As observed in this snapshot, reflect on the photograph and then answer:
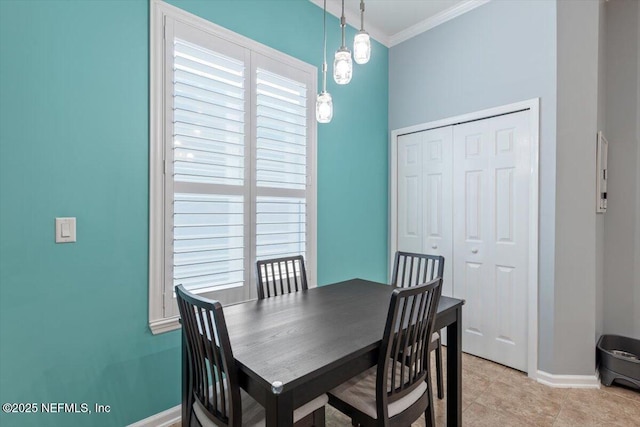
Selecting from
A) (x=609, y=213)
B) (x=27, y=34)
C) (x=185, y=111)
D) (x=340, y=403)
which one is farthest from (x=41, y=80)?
(x=609, y=213)

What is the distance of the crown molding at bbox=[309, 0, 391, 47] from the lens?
2791 mm

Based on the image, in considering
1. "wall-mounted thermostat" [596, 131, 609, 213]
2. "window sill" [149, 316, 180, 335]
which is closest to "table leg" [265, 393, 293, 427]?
"window sill" [149, 316, 180, 335]

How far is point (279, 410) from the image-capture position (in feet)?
3.23

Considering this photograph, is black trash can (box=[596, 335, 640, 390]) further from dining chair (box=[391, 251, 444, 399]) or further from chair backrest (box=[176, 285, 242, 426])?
chair backrest (box=[176, 285, 242, 426])

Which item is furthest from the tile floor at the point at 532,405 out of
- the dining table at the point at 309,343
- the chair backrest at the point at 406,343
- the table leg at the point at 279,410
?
the table leg at the point at 279,410

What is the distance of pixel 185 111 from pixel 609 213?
339 centimetres

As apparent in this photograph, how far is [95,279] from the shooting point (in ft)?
5.50

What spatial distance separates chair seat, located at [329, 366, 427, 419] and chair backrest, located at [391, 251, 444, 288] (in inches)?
36.4

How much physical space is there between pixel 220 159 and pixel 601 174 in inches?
108

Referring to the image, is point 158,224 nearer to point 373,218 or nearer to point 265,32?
point 265,32

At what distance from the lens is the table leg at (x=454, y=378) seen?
174 centimetres

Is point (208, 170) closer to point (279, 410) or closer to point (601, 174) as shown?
point (279, 410)

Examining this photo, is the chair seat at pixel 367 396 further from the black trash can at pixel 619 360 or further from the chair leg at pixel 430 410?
the black trash can at pixel 619 360

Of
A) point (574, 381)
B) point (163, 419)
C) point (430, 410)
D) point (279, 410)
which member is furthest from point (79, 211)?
point (574, 381)
